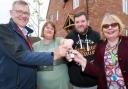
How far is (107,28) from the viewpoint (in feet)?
15.5

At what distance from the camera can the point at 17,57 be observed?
13.5 ft

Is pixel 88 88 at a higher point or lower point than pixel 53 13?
lower

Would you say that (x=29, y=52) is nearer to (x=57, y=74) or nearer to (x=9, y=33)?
(x=9, y=33)

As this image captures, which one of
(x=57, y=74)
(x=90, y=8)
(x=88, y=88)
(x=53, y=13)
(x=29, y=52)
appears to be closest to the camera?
(x=29, y=52)

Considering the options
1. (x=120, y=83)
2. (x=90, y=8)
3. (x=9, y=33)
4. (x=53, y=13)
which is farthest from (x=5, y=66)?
(x=53, y=13)

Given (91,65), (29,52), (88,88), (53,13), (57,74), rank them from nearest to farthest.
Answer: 1. (29,52)
2. (91,65)
3. (88,88)
4. (57,74)
5. (53,13)

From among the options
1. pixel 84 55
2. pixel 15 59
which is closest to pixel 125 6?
pixel 84 55

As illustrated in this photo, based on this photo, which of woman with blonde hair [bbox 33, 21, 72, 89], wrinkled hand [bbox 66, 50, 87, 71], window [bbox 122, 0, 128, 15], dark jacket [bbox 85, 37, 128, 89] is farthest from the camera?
window [bbox 122, 0, 128, 15]

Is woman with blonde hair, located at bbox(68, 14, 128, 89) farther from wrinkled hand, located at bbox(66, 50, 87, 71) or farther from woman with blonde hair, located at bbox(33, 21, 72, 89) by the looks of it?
woman with blonde hair, located at bbox(33, 21, 72, 89)

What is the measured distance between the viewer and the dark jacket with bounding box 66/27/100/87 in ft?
18.2

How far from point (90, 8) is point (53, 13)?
51.5 ft

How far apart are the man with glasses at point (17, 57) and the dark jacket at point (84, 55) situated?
121 cm

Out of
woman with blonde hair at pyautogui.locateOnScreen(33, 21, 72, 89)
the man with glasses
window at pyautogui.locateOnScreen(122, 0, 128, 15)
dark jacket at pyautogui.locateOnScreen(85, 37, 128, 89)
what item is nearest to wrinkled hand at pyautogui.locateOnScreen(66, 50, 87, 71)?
dark jacket at pyautogui.locateOnScreen(85, 37, 128, 89)

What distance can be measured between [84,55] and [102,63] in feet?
2.67
